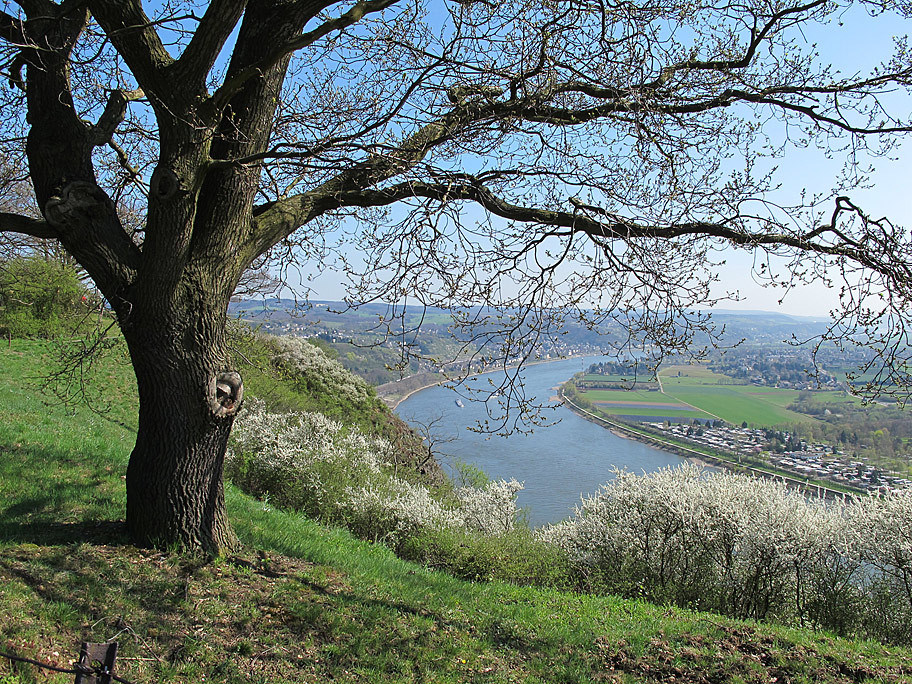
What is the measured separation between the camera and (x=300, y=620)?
382cm

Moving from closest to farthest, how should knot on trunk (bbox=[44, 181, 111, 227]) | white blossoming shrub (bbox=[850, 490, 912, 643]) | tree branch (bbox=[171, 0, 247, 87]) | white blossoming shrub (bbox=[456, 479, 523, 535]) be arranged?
tree branch (bbox=[171, 0, 247, 87]) < knot on trunk (bbox=[44, 181, 111, 227]) < white blossoming shrub (bbox=[850, 490, 912, 643]) < white blossoming shrub (bbox=[456, 479, 523, 535])

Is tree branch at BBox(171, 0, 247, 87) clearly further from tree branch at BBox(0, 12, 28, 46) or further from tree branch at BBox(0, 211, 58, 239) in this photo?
tree branch at BBox(0, 211, 58, 239)

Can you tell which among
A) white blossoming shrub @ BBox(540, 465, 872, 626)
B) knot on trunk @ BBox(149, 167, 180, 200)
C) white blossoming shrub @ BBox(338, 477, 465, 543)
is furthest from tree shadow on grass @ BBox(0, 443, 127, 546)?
white blossoming shrub @ BBox(540, 465, 872, 626)

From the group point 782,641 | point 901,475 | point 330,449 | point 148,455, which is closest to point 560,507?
point 901,475

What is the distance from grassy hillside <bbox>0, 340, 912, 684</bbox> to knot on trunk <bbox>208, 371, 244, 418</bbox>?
3.92 ft

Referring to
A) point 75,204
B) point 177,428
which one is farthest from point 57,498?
point 75,204

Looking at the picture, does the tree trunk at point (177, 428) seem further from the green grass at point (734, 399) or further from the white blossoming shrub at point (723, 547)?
the green grass at point (734, 399)

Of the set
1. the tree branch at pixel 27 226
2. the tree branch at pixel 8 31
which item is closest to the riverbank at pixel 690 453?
the tree branch at pixel 27 226

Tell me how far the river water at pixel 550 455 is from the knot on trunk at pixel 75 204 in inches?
497

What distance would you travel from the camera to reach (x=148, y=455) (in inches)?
162

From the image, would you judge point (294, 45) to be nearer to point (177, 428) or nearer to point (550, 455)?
point (177, 428)

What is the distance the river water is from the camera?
64.3 feet

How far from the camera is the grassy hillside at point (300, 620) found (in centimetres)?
313

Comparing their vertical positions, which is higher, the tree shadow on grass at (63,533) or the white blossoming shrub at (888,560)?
the tree shadow on grass at (63,533)
